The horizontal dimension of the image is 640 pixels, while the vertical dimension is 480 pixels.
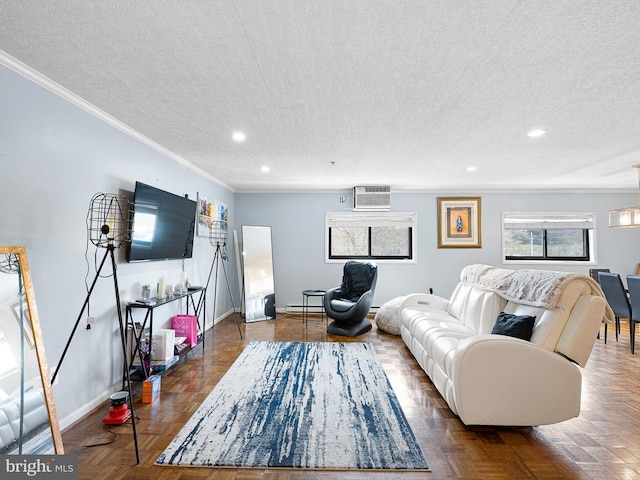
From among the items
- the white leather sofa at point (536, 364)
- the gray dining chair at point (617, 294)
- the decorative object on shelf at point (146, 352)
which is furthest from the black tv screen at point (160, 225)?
the gray dining chair at point (617, 294)

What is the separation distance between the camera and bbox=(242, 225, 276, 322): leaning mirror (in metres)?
5.38

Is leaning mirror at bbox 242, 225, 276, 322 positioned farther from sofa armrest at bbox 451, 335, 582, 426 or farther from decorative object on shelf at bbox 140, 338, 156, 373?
sofa armrest at bbox 451, 335, 582, 426

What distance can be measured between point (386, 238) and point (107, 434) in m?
5.04

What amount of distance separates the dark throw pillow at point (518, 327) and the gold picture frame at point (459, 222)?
356 cm

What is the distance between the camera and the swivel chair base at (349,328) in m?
4.61

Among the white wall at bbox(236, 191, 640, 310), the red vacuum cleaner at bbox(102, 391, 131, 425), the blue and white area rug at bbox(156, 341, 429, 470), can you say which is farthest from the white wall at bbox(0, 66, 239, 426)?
the white wall at bbox(236, 191, 640, 310)

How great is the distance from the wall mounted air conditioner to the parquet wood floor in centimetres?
316

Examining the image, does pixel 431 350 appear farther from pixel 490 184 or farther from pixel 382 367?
pixel 490 184

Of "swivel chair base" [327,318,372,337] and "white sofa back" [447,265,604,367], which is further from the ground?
"white sofa back" [447,265,604,367]

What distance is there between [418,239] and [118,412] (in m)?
5.14

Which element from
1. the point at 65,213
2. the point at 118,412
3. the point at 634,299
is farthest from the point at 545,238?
the point at 65,213

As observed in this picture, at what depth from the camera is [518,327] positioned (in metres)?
2.52

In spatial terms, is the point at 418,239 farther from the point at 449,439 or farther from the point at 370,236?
the point at 449,439

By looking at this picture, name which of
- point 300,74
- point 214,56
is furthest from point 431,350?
point 214,56
